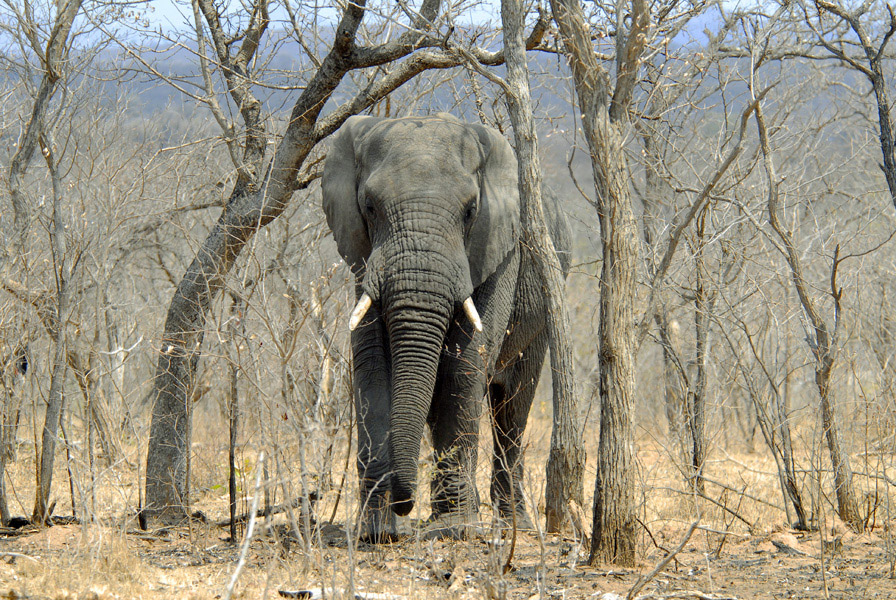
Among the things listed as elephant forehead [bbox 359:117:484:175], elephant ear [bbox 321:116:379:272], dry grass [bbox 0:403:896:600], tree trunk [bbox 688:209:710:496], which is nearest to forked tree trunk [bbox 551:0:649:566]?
dry grass [bbox 0:403:896:600]

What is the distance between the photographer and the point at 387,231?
6.82 metres

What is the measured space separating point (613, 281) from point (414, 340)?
1.55m

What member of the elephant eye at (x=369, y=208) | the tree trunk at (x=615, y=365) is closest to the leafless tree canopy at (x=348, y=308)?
the tree trunk at (x=615, y=365)

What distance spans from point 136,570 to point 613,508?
2.95 metres

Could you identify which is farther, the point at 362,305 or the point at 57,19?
the point at 57,19

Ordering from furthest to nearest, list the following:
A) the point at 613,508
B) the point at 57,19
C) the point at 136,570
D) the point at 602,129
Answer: the point at 57,19
the point at 602,129
the point at 613,508
the point at 136,570

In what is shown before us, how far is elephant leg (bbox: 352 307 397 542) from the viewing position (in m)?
6.65

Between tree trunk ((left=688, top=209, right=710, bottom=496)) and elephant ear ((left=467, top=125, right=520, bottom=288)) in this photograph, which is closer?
elephant ear ((left=467, top=125, right=520, bottom=288))

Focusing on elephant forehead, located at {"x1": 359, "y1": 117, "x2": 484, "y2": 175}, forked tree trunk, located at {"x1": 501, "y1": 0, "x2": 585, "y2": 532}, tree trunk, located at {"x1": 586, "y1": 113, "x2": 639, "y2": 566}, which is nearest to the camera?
tree trunk, located at {"x1": 586, "y1": 113, "x2": 639, "y2": 566}

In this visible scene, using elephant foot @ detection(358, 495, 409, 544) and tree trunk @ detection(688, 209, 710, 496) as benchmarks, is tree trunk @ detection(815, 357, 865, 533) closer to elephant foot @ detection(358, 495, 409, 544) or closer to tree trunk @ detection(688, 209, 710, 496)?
tree trunk @ detection(688, 209, 710, 496)

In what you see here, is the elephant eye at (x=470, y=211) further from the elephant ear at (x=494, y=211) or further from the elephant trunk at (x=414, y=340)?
the elephant trunk at (x=414, y=340)

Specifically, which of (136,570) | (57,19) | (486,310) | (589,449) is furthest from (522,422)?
(589,449)

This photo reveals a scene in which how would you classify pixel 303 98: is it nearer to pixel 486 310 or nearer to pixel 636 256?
pixel 486 310

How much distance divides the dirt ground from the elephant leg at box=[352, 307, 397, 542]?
223mm
